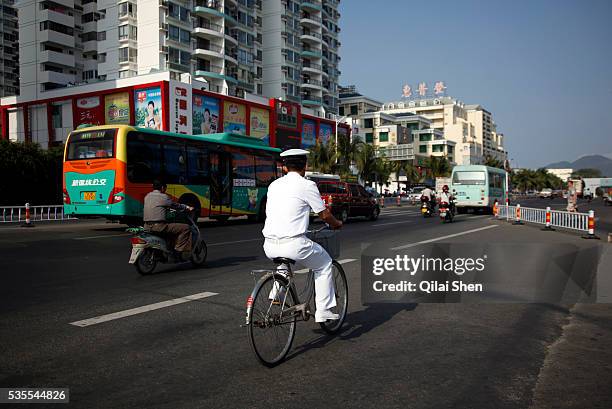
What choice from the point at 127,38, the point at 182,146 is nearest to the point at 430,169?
the point at 127,38

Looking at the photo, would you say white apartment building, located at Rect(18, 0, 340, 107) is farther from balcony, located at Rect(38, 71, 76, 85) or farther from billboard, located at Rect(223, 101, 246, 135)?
billboard, located at Rect(223, 101, 246, 135)

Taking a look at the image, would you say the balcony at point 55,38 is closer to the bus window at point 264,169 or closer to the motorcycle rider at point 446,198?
the bus window at point 264,169

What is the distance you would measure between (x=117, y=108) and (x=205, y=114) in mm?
7807

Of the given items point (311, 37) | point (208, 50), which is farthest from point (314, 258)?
point (311, 37)

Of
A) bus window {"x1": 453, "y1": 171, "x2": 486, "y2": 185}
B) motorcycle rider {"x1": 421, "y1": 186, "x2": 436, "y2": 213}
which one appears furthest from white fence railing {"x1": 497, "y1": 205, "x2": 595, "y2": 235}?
bus window {"x1": 453, "y1": 171, "x2": 486, "y2": 185}

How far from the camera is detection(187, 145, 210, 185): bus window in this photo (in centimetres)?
1817

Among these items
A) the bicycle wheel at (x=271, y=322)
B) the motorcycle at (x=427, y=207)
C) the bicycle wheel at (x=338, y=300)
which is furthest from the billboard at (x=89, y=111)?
the bicycle wheel at (x=271, y=322)

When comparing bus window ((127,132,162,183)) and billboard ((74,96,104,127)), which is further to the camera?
billboard ((74,96,104,127))

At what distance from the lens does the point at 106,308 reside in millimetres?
5887

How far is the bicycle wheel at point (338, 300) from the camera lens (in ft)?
15.8

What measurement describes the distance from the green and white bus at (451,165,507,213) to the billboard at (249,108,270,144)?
83.3ft

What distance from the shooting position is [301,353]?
4.33 m

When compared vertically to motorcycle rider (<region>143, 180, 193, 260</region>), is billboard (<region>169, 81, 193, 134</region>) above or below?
above

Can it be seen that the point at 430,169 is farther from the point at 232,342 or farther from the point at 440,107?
the point at 232,342
